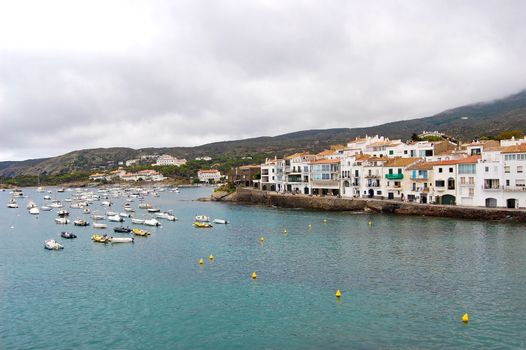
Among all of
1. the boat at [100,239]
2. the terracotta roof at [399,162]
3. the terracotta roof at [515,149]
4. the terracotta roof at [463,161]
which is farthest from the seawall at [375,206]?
the boat at [100,239]

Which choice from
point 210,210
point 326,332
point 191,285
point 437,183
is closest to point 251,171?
point 210,210

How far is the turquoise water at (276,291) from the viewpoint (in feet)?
94.0

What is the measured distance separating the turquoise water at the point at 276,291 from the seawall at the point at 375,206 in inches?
262

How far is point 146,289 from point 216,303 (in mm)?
7690

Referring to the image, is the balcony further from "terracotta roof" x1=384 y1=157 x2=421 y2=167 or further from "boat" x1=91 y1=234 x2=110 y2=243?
"boat" x1=91 y1=234 x2=110 y2=243

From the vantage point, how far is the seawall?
71.8m

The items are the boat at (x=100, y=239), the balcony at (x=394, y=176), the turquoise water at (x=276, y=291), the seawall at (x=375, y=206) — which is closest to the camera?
the turquoise water at (x=276, y=291)

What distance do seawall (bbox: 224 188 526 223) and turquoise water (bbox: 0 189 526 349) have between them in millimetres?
6664

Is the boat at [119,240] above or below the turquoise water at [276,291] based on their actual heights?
above

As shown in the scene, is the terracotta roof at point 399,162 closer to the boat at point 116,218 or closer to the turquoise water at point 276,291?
the turquoise water at point 276,291

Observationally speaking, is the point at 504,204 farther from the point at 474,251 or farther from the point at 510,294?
the point at 510,294

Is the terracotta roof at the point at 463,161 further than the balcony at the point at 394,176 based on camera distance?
No

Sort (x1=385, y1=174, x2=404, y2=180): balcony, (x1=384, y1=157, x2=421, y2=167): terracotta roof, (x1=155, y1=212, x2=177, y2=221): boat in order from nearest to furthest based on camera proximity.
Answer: (x1=155, y1=212, x2=177, y2=221): boat
(x1=385, y1=174, x2=404, y2=180): balcony
(x1=384, y1=157, x2=421, y2=167): terracotta roof

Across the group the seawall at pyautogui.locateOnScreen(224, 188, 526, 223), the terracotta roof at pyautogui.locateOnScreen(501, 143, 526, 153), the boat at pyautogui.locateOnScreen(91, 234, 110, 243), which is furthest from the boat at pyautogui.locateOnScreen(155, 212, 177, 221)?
the terracotta roof at pyautogui.locateOnScreen(501, 143, 526, 153)
